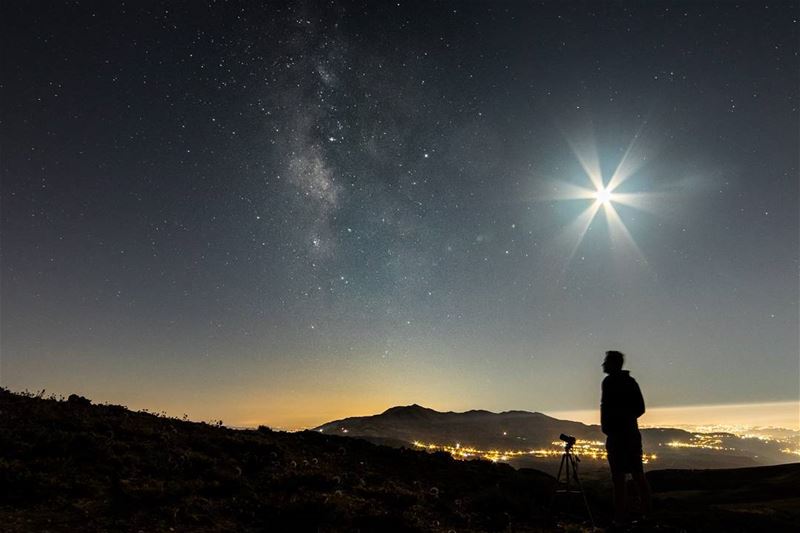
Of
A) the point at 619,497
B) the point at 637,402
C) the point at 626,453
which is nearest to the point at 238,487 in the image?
the point at 619,497

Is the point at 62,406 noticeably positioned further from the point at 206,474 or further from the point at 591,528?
the point at 591,528

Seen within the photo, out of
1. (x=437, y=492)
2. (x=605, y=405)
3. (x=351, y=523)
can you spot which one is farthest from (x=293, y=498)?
(x=605, y=405)

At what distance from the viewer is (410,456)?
1759 cm

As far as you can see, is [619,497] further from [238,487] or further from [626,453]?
[238,487]

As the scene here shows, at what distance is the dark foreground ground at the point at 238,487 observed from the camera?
825 cm

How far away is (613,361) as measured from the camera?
356 inches

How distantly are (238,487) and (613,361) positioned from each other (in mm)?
7971

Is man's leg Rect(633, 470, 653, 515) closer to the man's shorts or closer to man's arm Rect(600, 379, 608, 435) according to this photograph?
the man's shorts

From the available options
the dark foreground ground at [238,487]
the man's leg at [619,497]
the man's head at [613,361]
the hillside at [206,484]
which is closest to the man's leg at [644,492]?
the man's leg at [619,497]

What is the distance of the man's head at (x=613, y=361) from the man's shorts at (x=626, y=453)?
1.15 m

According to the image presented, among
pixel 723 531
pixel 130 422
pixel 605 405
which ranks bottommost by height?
pixel 723 531

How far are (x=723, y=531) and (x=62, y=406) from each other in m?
19.2

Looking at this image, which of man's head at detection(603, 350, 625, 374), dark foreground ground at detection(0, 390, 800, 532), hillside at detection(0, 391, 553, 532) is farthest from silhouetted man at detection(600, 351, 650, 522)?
hillside at detection(0, 391, 553, 532)

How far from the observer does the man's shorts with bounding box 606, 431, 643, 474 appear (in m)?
8.48
